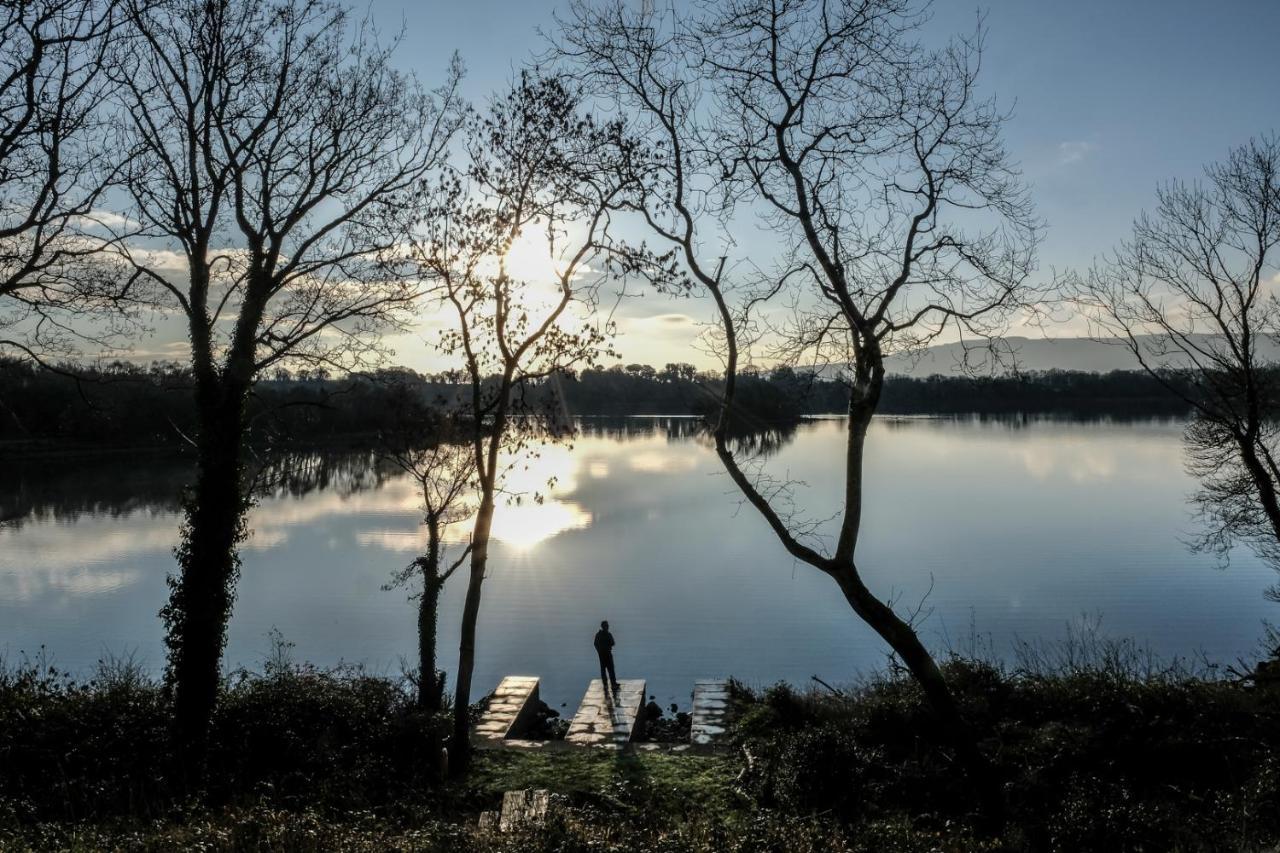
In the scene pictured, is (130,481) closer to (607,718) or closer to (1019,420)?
(607,718)

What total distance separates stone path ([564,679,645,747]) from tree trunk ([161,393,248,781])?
527cm

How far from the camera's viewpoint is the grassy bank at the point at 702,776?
7.29m

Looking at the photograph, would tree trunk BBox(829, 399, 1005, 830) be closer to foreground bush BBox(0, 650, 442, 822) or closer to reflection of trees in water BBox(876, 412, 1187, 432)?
foreground bush BBox(0, 650, 442, 822)

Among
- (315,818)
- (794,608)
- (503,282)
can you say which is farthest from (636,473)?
(315,818)

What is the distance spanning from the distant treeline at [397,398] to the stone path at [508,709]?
5.33 m

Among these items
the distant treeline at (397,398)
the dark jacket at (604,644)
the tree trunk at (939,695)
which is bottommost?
the dark jacket at (604,644)

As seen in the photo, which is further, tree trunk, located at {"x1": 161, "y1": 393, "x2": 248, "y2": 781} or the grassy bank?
tree trunk, located at {"x1": 161, "y1": 393, "x2": 248, "y2": 781}

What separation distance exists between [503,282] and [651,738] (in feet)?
25.9

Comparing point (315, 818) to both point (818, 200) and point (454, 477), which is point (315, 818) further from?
point (454, 477)

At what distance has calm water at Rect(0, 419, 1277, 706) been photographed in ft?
72.1

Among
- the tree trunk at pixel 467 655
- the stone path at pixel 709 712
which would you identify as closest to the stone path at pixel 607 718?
the stone path at pixel 709 712

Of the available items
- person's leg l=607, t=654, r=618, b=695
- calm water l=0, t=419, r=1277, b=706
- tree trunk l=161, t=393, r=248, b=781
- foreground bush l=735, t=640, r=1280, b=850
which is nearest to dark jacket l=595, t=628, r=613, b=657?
person's leg l=607, t=654, r=618, b=695

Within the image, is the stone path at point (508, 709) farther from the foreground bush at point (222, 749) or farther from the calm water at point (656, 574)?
the calm water at point (656, 574)

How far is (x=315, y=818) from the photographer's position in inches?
292
